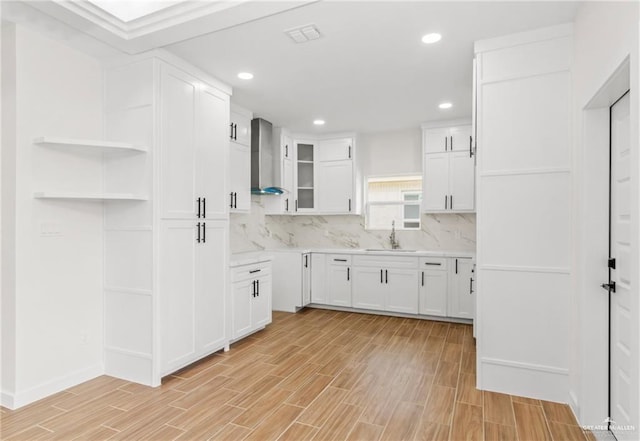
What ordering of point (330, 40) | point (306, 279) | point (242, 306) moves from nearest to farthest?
point (330, 40) → point (242, 306) → point (306, 279)

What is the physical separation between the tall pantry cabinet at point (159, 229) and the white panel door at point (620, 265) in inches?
122

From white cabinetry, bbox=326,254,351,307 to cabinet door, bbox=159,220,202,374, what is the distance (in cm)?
247

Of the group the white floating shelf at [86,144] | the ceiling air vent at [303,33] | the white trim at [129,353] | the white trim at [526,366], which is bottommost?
the white trim at [129,353]

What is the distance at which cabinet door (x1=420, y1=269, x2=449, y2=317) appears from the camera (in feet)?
15.3

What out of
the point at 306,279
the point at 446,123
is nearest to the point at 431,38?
the point at 446,123

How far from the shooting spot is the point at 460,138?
487 centimetres

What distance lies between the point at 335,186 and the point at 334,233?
2.80ft

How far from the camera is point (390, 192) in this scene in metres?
5.83

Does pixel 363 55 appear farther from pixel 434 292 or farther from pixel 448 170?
pixel 434 292

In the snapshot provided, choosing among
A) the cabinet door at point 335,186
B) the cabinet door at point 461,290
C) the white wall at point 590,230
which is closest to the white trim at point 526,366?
the white wall at point 590,230

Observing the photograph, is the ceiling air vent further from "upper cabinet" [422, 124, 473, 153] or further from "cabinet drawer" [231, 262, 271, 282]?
"upper cabinet" [422, 124, 473, 153]

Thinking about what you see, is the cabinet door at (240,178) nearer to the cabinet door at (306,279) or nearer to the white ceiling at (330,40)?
the white ceiling at (330,40)

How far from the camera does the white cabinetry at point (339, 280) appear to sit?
5227 millimetres

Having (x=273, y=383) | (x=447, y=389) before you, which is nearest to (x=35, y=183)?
(x=273, y=383)
